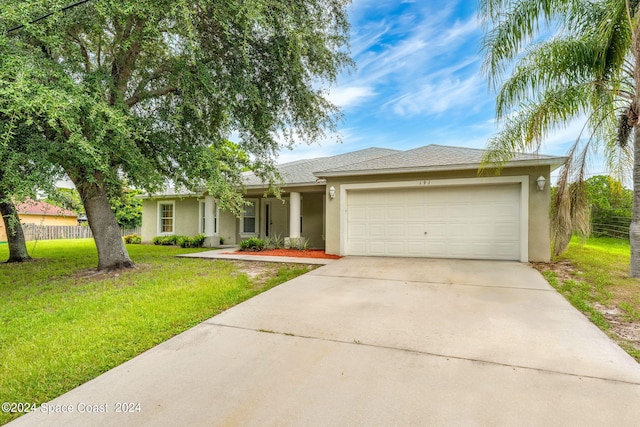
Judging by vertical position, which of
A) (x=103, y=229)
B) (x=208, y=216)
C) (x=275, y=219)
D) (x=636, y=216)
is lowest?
(x=103, y=229)

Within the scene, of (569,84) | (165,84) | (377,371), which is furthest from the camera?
(165,84)

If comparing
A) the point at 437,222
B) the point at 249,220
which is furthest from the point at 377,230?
the point at 249,220

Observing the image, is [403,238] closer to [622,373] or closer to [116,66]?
[622,373]

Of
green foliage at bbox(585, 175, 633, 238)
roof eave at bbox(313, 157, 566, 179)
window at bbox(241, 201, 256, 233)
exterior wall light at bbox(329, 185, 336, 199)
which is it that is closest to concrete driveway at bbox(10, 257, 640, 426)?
roof eave at bbox(313, 157, 566, 179)

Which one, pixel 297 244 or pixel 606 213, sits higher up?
pixel 606 213

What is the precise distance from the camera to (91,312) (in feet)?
15.4

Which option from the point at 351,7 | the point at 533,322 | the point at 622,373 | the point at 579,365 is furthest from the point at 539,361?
the point at 351,7

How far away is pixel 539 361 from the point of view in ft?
9.73

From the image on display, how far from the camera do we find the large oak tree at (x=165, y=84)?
5.46 m

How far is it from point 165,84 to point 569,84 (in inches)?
375

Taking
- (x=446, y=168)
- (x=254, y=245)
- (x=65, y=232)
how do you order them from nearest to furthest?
(x=446, y=168)
(x=254, y=245)
(x=65, y=232)

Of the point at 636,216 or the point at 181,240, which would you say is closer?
the point at 636,216

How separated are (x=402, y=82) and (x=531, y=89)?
6496mm

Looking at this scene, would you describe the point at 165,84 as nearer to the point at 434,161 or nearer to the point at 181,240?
the point at 434,161
